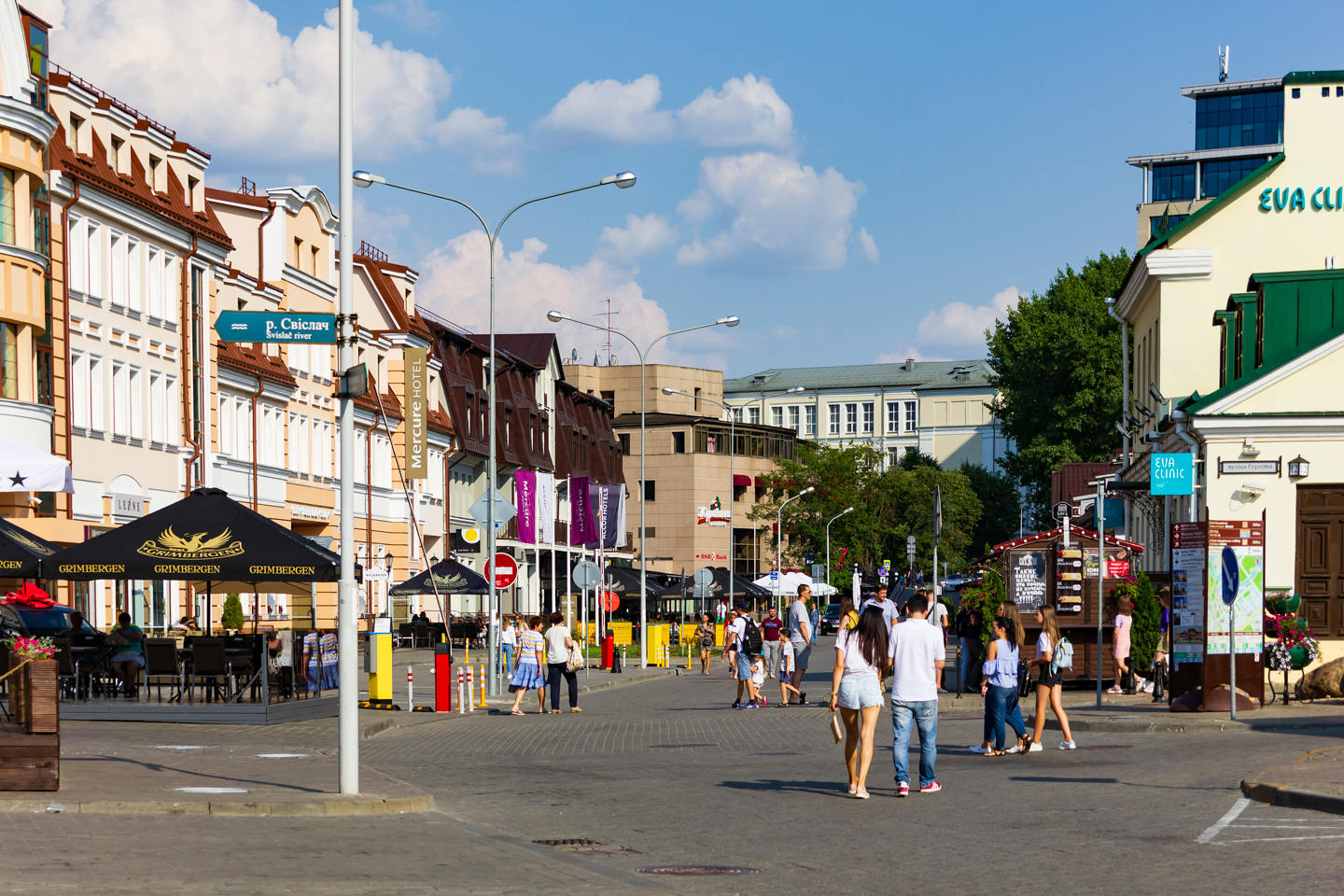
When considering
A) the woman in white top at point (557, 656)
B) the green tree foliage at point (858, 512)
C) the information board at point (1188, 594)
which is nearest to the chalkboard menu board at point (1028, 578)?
the information board at point (1188, 594)

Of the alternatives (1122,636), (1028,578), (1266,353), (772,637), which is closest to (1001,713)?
(1122,636)

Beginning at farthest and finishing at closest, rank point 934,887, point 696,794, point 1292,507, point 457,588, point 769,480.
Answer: point 769,480 < point 457,588 < point 1292,507 < point 696,794 < point 934,887

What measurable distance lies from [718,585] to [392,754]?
4991cm

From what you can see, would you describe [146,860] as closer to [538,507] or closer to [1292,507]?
[1292,507]

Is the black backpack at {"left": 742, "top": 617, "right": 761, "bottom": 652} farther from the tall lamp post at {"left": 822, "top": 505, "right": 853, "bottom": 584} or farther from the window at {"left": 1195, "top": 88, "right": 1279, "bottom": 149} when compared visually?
the window at {"left": 1195, "top": 88, "right": 1279, "bottom": 149}

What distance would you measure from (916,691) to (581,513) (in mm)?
47022

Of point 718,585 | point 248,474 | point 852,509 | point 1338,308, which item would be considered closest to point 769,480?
point 852,509

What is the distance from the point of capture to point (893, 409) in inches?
6890

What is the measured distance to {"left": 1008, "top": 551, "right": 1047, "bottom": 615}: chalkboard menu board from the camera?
30.0 meters

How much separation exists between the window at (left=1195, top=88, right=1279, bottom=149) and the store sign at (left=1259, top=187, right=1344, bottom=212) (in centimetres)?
9702

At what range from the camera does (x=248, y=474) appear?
52.2 metres

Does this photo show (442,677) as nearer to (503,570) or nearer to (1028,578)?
(503,570)

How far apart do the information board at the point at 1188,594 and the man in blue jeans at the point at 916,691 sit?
9854 mm

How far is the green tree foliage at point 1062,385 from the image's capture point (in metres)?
62.9
